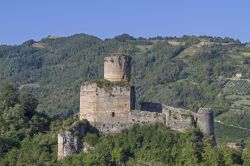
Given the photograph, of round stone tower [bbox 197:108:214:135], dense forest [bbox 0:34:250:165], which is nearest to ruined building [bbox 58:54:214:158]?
round stone tower [bbox 197:108:214:135]

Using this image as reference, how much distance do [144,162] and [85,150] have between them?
3.38 metres

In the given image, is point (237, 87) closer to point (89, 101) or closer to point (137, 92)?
point (137, 92)

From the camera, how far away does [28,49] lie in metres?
179

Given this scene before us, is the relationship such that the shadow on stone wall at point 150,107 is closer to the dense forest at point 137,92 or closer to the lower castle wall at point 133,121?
the lower castle wall at point 133,121

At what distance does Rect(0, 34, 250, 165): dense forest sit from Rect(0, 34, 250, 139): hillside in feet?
0.52

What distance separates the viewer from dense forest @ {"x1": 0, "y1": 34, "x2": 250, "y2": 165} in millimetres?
43031

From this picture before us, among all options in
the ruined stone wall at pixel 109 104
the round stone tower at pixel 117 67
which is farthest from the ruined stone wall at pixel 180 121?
the round stone tower at pixel 117 67

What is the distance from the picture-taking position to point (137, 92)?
120625 mm

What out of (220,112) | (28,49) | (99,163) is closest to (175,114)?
(99,163)

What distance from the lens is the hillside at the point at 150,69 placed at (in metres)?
112

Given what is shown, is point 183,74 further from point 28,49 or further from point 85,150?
point 85,150

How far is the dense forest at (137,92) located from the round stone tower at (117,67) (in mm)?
3230

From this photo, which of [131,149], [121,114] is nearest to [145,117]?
[121,114]

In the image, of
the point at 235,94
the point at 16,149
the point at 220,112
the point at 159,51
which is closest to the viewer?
the point at 16,149
